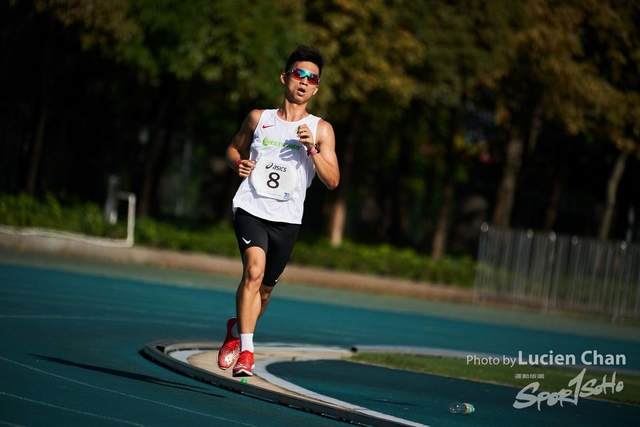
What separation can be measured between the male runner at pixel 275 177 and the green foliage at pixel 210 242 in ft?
51.0

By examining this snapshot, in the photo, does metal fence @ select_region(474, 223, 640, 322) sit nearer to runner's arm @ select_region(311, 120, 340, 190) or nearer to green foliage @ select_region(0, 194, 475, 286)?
green foliage @ select_region(0, 194, 475, 286)

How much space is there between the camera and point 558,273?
930 inches

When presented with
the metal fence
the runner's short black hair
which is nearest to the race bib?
the runner's short black hair

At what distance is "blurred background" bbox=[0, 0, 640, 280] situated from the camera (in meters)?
23.3

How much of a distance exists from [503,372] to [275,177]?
4.76 m

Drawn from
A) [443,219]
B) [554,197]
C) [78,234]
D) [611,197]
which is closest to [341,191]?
[443,219]

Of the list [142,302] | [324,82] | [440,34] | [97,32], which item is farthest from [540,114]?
[142,302]

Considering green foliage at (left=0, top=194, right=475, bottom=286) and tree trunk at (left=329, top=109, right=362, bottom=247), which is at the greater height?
tree trunk at (left=329, top=109, right=362, bottom=247)

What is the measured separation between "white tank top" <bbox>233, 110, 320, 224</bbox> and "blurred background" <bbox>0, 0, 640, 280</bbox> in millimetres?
14868

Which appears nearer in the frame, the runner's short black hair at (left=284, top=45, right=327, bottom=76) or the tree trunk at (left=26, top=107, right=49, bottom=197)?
the runner's short black hair at (left=284, top=45, right=327, bottom=76)

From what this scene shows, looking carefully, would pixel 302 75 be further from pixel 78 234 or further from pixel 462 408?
pixel 78 234

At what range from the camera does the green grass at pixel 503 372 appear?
10.9 meters

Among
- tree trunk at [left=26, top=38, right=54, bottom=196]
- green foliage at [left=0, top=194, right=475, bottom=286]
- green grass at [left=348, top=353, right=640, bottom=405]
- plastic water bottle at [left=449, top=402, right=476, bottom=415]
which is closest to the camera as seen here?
plastic water bottle at [left=449, top=402, right=476, bottom=415]

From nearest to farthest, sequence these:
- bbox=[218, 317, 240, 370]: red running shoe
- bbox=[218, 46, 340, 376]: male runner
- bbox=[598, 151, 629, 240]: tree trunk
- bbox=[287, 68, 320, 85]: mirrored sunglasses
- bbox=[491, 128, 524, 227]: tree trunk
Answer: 1. bbox=[218, 46, 340, 376]: male runner
2. bbox=[287, 68, 320, 85]: mirrored sunglasses
3. bbox=[218, 317, 240, 370]: red running shoe
4. bbox=[491, 128, 524, 227]: tree trunk
5. bbox=[598, 151, 629, 240]: tree trunk
